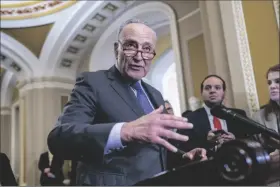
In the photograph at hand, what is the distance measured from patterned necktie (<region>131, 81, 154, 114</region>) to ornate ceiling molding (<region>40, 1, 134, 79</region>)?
662 centimetres

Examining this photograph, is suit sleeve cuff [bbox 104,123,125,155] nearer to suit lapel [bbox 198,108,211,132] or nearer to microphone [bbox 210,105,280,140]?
microphone [bbox 210,105,280,140]

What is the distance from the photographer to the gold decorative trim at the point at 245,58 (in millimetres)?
3682

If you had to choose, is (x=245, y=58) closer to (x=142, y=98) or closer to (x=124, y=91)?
(x=142, y=98)

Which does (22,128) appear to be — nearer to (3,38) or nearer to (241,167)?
(3,38)

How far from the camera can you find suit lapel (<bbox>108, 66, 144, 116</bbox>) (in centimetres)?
122

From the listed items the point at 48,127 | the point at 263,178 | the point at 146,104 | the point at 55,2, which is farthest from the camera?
the point at 48,127

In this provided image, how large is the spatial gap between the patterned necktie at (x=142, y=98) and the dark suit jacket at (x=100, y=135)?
0.05 meters

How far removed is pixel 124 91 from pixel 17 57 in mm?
8754

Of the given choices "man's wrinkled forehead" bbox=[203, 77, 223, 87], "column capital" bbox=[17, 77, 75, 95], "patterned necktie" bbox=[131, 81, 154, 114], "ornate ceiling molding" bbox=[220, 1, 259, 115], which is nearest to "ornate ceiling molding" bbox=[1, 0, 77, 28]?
"column capital" bbox=[17, 77, 75, 95]

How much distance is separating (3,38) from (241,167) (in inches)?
362

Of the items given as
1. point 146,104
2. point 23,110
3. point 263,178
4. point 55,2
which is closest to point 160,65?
point 55,2

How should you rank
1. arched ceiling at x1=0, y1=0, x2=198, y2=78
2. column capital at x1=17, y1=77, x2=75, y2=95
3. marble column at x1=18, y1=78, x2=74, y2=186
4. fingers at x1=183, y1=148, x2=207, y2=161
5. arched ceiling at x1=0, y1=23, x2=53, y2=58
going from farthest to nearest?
1. column capital at x1=17, y1=77, x2=75, y2=95
2. marble column at x1=18, y1=78, x2=74, y2=186
3. arched ceiling at x1=0, y1=23, x2=53, y2=58
4. arched ceiling at x1=0, y1=0, x2=198, y2=78
5. fingers at x1=183, y1=148, x2=207, y2=161

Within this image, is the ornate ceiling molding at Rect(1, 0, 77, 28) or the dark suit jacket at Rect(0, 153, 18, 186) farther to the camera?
the ornate ceiling molding at Rect(1, 0, 77, 28)

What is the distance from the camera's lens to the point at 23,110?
984 cm
